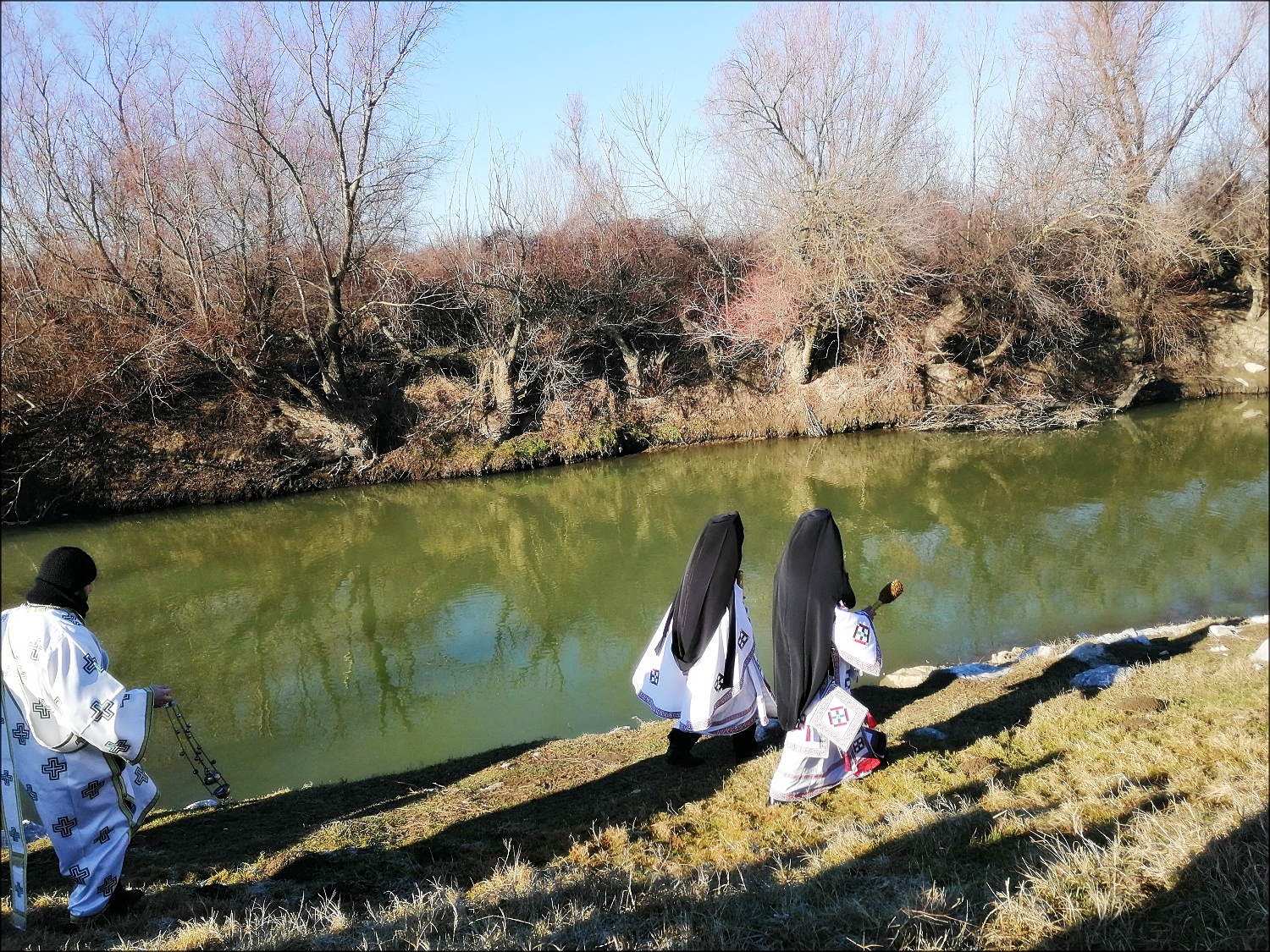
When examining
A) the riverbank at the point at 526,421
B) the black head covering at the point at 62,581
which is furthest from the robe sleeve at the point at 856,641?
the riverbank at the point at 526,421

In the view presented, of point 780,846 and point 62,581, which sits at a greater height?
point 62,581

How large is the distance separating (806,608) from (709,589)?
2.16ft

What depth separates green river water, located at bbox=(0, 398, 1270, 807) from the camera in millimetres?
8805

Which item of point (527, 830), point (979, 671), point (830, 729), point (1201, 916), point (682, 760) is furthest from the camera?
point (979, 671)

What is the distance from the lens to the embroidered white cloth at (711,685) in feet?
18.1

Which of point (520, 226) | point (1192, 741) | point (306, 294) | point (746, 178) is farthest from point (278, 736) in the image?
point (746, 178)

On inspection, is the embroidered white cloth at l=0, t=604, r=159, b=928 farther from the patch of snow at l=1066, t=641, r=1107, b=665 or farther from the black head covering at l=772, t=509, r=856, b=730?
the patch of snow at l=1066, t=641, r=1107, b=665

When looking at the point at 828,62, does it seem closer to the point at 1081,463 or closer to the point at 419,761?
the point at 1081,463

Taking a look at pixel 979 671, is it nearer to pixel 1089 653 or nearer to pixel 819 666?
pixel 1089 653

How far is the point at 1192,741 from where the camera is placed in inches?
190

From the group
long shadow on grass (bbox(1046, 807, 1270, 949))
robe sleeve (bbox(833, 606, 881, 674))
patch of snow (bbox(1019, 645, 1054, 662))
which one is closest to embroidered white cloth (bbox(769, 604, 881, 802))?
robe sleeve (bbox(833, 606, 881, 674))

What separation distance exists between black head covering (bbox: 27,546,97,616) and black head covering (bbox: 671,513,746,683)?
3230 millimetres

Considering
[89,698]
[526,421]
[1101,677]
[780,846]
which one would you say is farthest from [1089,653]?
[526,421]

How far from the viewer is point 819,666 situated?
505 cm
